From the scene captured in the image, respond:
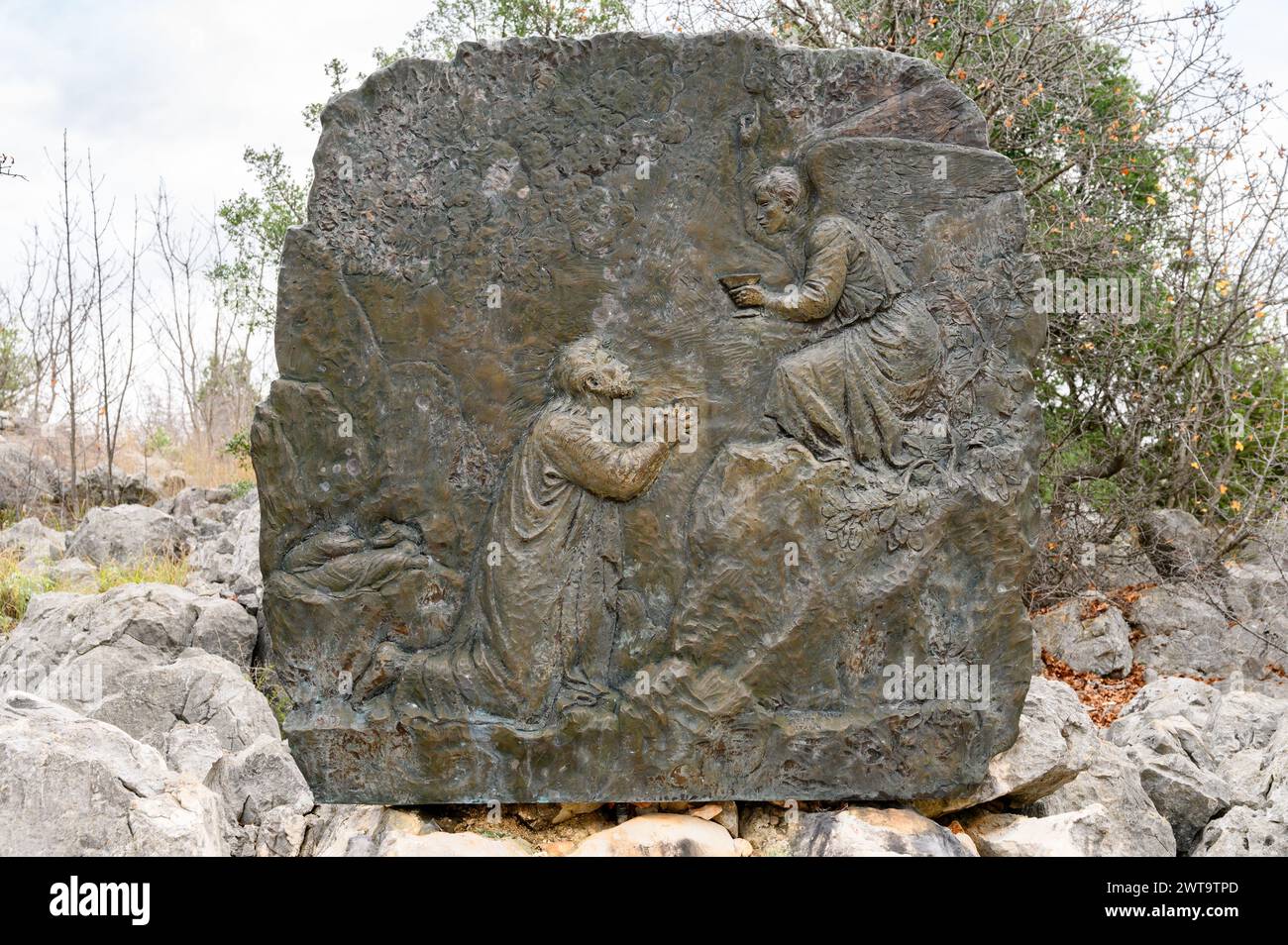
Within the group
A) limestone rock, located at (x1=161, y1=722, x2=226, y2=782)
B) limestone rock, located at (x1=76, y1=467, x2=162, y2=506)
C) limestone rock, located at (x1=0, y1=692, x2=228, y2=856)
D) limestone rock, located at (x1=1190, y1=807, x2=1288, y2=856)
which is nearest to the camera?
limestone rock, located at (x1=0, y1=692, x2=228, y2=856)

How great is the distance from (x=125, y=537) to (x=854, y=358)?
6.82 meters

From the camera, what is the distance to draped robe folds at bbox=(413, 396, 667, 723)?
18.0 ft

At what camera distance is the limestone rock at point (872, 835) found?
17.7 feet

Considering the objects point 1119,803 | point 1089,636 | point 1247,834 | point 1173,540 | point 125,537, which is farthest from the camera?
point 1173,540

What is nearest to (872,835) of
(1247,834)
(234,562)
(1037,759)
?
(1037,759)

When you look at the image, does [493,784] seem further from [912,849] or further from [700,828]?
[912,849]

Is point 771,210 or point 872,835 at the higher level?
point 771,210

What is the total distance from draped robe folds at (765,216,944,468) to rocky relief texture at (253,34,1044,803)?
15 millimetres

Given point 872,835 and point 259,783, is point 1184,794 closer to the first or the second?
point 872,835

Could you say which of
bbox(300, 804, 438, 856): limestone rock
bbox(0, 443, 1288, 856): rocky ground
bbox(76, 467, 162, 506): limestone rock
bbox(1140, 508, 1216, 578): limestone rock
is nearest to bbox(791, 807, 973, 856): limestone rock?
bbox(0, 443, 1288, 856): rocky ground

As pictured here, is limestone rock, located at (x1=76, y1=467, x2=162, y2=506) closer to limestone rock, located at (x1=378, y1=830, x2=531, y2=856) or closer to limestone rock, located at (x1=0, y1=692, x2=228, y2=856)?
limestone rock, located at (x1=0, y1=692, x2=228, y2=856)

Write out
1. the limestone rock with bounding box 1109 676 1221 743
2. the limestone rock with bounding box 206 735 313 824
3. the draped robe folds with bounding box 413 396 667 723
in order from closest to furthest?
1. the draped robe folds with bounding box 413 396 667 723
2. the limestone rock with bounding box 206 735 313 824
3. the limestone rock with bounding box 1109 676 1221 743

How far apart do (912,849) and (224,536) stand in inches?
260

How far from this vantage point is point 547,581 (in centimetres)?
551
